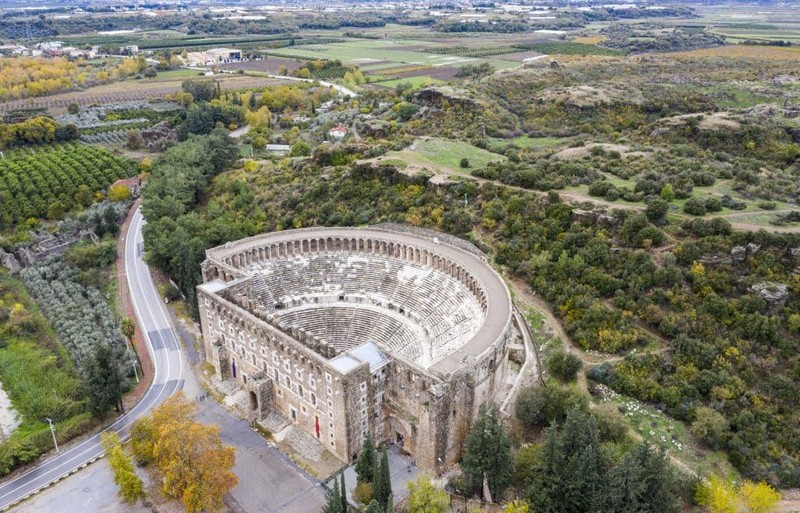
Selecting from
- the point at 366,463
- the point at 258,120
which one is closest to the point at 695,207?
the point at 366,463

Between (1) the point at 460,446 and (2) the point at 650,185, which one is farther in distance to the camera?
(2) the point at 650,185

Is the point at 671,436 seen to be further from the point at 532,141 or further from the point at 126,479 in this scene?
the point at 532,141

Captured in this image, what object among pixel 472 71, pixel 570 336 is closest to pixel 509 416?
pixel 570 336

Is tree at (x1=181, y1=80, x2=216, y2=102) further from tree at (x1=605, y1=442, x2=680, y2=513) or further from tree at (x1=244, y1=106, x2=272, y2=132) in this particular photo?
tree at (x1=605, y1=442, x2=680, y2=513)

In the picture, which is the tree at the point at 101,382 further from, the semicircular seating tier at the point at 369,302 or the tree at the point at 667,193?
the tree at the point at 667,193

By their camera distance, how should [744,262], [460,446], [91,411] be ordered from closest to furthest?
[460,446]
[91,411]
[744,262]

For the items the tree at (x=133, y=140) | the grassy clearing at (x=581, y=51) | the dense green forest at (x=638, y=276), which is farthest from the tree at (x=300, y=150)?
the grassy clearing at (x=581, y=51)

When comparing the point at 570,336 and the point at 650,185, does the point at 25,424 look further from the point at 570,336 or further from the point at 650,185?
the point at 650,185
